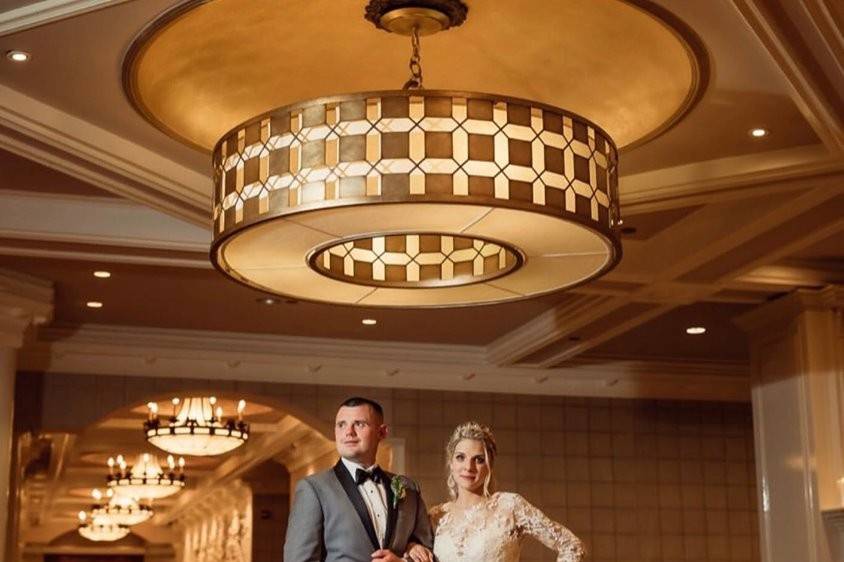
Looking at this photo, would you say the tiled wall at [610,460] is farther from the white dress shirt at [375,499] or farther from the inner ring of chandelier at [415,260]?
the white dress shirt at [375,499]

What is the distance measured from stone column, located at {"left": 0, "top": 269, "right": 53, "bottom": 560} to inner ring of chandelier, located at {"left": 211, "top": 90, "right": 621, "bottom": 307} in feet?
14.2

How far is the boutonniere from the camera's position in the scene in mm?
4074

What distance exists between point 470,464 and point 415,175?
4.03 ft

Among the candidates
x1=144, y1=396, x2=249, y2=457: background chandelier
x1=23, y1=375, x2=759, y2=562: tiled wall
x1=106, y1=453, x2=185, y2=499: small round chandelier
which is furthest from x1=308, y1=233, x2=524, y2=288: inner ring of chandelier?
x1=106, y1=453, x2=185, y2=499: small round chandelier

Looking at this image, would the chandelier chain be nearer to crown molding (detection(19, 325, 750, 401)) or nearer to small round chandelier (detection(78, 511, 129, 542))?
crown molding (detection(19, 325, 750, 401))

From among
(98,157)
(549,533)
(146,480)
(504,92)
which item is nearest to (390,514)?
(549,533)

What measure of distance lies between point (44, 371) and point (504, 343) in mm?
3509

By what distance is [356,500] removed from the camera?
13.2ft

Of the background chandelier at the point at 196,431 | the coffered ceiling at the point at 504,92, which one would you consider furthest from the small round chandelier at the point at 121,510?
the coffered ceiling at the point at 504,92

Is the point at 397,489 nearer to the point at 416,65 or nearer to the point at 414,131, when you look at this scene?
the point at 414,131

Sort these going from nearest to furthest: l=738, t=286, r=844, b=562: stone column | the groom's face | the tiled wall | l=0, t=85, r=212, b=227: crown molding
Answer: the groom's face < l=0, t=85, r=212, b=227: crown molding < l=738, t=286, r=844, b=562: stone column < the tiled wall

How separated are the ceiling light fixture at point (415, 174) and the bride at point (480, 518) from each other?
657mm

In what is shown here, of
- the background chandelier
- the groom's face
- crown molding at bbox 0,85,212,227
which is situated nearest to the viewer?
the groom's face

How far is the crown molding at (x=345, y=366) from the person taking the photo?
10.0 metres
